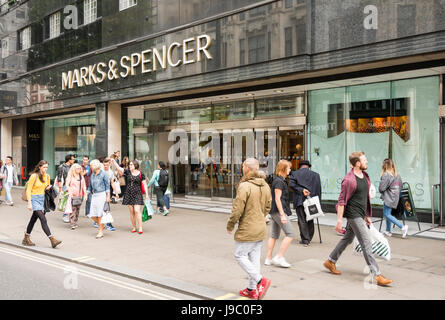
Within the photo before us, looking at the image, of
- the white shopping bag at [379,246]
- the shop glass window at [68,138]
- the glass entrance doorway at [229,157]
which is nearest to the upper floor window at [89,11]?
the shop glass window at [68,138]

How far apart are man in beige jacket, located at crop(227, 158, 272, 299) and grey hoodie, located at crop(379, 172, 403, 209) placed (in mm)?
5060

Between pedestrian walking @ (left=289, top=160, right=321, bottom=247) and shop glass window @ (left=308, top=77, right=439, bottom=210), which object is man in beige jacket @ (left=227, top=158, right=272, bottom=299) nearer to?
pedestrian walking @ (left=289, top=160, right=321, bottom=247)

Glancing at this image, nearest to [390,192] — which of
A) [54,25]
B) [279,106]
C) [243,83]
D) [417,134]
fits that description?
[417,134]

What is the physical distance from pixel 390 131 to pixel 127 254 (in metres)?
7.80

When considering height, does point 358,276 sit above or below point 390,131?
below

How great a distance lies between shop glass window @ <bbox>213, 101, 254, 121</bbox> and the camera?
15688 millimetres

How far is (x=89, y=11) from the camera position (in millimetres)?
19688

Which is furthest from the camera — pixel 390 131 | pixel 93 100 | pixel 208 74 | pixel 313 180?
pixel 93 100

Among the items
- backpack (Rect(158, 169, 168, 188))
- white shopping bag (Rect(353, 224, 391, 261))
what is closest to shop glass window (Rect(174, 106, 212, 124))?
backpack (Rect(158, 169, 168, 188))

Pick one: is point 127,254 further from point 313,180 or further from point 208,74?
point 208,74

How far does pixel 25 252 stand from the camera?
874 cm

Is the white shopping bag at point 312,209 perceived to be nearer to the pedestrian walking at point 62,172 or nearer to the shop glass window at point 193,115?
the pedestrian walking at point 62,172

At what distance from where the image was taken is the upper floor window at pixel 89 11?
63.5ft
